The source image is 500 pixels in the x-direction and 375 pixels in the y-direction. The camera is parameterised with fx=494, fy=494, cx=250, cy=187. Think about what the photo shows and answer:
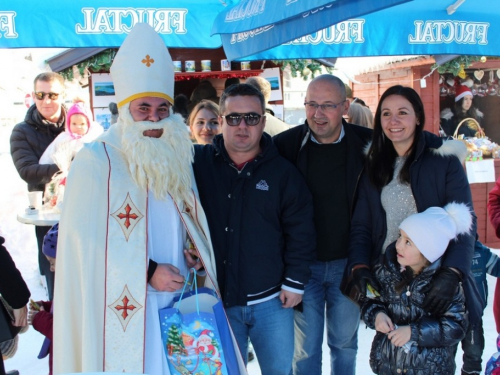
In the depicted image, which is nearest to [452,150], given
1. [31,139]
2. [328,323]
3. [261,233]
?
[261,233]

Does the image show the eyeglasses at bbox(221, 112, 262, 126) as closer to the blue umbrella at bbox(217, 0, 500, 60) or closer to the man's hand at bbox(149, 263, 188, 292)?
the man's hand at bbox(149, 263, 188, 292)

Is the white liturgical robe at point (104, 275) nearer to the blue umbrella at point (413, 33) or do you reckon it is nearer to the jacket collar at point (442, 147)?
the jacket collar at point (442, 147)

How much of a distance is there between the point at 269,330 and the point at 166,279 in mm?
725

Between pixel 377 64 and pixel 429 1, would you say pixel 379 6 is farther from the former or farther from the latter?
pixel 377 64

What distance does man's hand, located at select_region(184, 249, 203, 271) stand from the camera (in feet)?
7.99

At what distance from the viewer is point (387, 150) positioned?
273 centimetres

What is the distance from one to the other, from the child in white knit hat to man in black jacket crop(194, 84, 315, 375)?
435 millimetres

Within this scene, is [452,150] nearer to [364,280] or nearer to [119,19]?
[364,280]

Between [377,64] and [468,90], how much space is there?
2010mm

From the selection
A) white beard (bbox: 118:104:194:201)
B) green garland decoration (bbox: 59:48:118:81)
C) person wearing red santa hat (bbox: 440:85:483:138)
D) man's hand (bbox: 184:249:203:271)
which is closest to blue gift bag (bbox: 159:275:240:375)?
man's hand (bbox: 184:249:203:271)

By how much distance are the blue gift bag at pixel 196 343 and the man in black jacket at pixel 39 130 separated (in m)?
2.60

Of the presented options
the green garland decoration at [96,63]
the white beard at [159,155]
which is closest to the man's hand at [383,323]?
the white beard at [159,155]

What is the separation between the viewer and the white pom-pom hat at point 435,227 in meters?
2.36

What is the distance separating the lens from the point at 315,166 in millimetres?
2910
